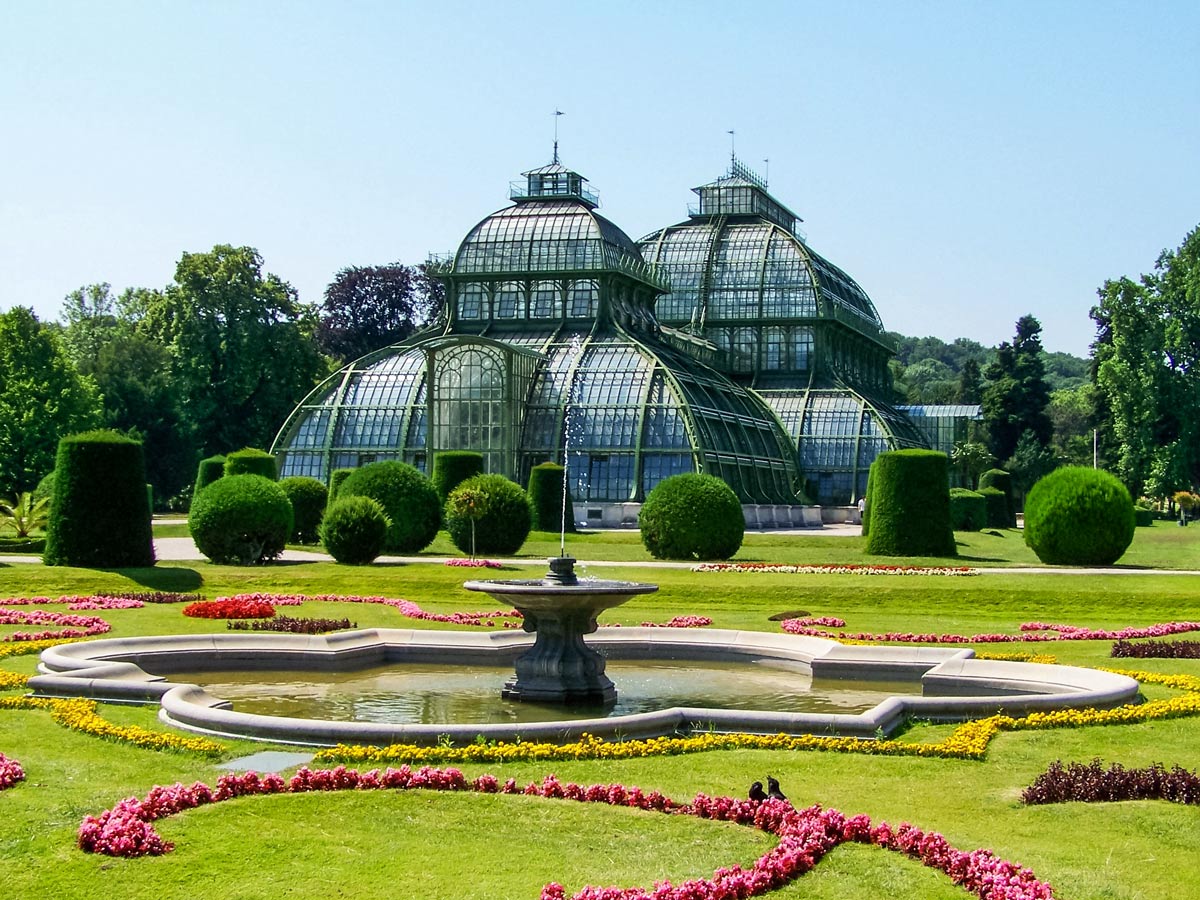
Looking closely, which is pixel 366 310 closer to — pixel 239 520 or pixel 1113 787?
pixel 239 520

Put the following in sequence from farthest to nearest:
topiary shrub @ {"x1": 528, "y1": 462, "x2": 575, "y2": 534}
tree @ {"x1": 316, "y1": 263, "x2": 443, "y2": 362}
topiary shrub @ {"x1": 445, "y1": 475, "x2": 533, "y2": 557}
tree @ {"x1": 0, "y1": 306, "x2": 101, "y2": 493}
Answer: tree @ {"x1": 316, "y1": 263, "x2": 443, "y2": 362} → tree @ {"x1": 0, "y1": 306, "x2": 101, "y2": 493} → topiary shrub @ {"x1": 528, "y1": 462, "x2": 575, "y2": 534} → topiary shrub @ {"x1": 445, "y1": 475, "x2": 533, "y2": 557}

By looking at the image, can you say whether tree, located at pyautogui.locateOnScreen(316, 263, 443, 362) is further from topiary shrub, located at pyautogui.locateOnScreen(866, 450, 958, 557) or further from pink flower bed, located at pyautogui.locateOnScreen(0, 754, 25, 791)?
pink flower bed, located at pyautogui.locateOnScreen(0, 754, 25, 791)

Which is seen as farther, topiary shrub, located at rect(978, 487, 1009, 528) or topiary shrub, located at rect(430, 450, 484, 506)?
topiary shrub, located at rect(978, 487, 1009, 528)

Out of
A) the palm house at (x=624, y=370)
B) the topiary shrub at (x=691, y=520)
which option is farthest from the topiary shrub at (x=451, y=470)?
the palm house at (x=624, y=370)

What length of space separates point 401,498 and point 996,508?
140 ft

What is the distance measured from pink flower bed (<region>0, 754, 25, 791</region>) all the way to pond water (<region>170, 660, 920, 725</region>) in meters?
4.56

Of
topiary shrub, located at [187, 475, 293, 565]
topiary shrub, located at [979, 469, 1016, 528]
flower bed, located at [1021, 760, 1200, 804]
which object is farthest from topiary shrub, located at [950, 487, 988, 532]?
flower bed, located at [1021, 760, 1200, 804]

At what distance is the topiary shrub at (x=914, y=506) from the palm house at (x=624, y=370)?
20.3 m

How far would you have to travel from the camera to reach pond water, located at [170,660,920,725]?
55.3 feet

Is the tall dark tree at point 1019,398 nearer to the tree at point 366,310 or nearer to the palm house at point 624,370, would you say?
the palm house at point 624,370

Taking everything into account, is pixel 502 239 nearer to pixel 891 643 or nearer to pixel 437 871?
pixel 891 643

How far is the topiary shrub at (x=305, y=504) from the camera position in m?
46.7

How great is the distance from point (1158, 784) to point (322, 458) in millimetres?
56933

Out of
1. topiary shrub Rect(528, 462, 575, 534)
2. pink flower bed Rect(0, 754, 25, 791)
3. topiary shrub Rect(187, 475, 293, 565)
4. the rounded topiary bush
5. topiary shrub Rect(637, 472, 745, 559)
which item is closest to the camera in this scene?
pink flower bed Rect(0, 754, 25, 791)
